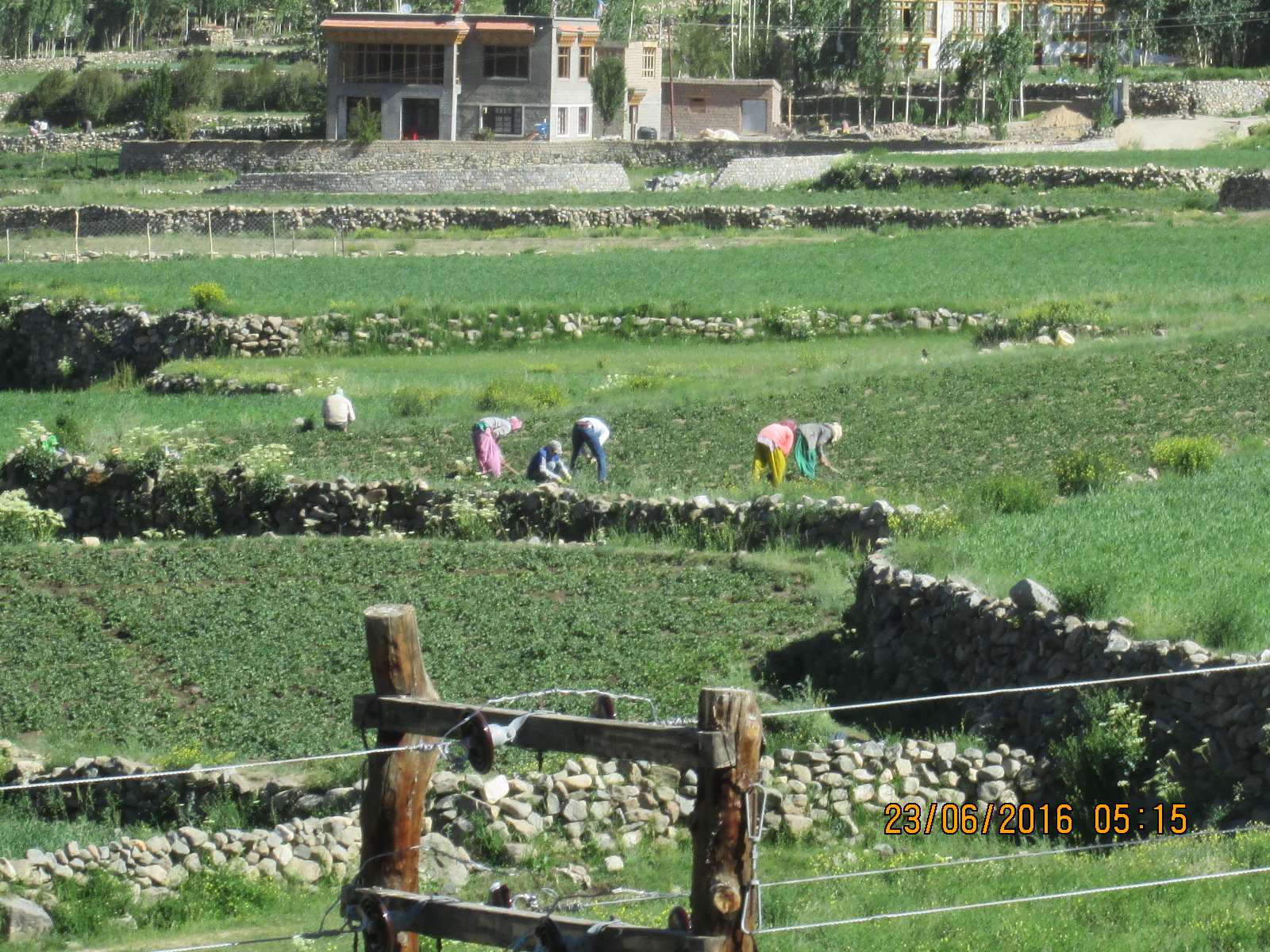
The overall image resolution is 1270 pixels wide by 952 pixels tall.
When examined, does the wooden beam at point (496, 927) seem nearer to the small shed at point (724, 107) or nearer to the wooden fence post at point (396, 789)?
Answer: the wooden fence post at point (396, 789)

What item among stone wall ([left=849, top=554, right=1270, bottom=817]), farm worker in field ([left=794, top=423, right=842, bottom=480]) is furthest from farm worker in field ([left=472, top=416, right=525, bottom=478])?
stone wall ([left=849, top=554, right=1270, bottom=817])

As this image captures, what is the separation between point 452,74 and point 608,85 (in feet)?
34.2

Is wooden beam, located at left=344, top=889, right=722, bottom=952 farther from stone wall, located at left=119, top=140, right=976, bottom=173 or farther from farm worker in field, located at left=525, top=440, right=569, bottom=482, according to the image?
stone wall, located at left=119, top=140, right=976, bottom=173

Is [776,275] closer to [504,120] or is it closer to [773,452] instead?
[773,452]

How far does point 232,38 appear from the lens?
157375 millimetres

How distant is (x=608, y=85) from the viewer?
91.6 m

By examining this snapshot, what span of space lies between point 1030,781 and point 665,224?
5148 cm

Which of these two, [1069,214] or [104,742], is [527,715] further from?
[1069,214]

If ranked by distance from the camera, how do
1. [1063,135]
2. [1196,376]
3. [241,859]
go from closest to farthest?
[241,859] < [1196,376] < [1063,135]

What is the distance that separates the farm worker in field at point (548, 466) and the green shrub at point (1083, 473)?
264 inches

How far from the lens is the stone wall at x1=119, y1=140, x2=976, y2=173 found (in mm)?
79938

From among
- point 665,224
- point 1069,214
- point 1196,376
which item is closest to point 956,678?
point 1196,376

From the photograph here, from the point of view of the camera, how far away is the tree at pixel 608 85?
91.7 metres
